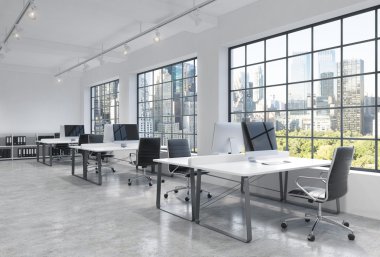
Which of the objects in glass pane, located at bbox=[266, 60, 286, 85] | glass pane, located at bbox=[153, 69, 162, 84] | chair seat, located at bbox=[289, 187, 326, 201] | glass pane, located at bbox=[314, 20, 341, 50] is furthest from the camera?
glass pane, located at bbox=[153, 69, 162, 84]

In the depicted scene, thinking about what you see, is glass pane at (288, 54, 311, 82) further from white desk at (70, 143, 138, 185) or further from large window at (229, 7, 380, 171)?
white desk at (70, 143, 138, 185)

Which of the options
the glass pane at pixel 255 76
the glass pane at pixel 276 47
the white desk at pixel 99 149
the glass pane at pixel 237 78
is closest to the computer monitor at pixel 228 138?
the glass pane at pixel 255 76

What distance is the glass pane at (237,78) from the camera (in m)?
6.19

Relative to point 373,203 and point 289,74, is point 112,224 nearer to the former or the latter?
point 373,203

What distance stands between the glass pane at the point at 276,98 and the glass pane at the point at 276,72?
119 millimetres

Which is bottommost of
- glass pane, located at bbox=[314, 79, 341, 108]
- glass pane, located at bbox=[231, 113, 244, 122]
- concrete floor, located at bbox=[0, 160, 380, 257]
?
concrete floor, located at bbox=[0, 160, 380, 257]

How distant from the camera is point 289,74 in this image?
5312 millimetres

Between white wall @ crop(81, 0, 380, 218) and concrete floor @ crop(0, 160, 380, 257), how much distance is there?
54 cm

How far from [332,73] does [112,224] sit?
12.3 feet

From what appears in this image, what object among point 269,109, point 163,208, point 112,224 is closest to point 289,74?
point 269,109

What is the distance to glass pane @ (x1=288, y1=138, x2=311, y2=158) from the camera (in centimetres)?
508

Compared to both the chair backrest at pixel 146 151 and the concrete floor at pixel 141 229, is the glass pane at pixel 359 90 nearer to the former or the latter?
the concrete floor at pixel 141 229

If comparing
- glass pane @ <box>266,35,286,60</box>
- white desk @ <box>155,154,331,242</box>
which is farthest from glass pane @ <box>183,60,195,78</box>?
white desk @ <box>155,154,331,242</box>

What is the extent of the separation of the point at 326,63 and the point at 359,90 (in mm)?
650
